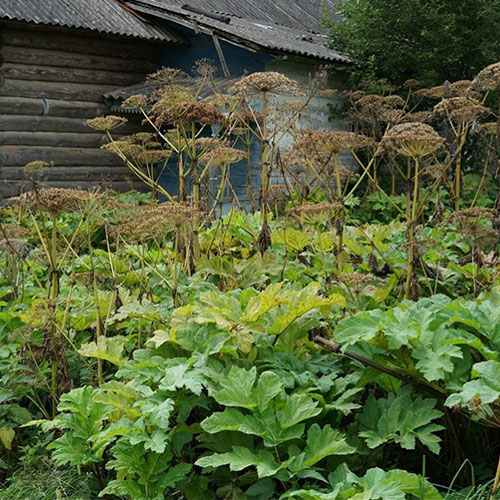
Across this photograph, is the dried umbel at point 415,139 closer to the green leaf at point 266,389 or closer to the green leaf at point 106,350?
the green leaf at point 266,389

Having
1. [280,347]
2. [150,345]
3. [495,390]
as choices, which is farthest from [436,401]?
[150,345]

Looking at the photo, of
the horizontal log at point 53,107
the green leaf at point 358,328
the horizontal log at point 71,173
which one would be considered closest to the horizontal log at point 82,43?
the horizontal log at point 53,107

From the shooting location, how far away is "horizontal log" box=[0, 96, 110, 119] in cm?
1221

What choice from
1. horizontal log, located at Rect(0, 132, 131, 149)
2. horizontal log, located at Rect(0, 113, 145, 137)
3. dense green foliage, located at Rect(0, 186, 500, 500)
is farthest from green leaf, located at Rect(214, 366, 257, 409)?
horizontal log, located at Rect(0, 113, 145, 137)

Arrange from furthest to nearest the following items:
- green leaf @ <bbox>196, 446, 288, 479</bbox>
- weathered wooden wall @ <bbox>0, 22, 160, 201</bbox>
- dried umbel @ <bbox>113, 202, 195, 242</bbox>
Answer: weathered wooden wall @ <bbox>0, 22, 160, 201</bbox> → dried umbel @ <bbox>113, 202, 195, 242</bbox> → green leaf @ <bbox>196, 446, 288, 479</bbox>

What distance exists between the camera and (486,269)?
156 inches

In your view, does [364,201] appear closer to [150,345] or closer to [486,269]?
[486,269]

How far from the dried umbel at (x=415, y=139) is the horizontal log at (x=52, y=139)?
9.20m

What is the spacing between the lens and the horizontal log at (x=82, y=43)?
39.8ft

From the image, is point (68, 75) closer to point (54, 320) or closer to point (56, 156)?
point (56, 156)

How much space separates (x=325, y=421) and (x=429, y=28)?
9.69 m

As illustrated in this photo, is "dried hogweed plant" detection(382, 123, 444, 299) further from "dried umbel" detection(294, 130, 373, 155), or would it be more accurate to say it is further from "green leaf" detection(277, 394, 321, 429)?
"green leaf" detection(277, 394, 321, 429)

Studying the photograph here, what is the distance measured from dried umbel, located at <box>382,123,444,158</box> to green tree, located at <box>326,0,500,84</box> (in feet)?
26.4

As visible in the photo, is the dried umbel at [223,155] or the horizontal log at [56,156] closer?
the dried umbel at [223,155]
